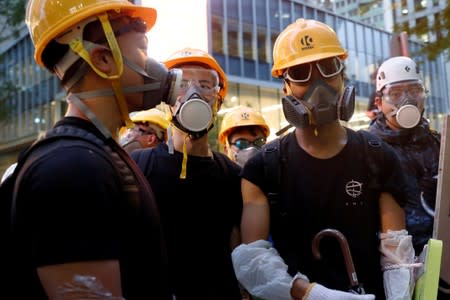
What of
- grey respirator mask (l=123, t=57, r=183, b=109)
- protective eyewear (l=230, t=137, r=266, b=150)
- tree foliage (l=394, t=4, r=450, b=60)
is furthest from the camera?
tree foliage (l=394, t=4, r=450, b=60)

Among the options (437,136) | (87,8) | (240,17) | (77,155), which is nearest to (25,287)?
(77,155)

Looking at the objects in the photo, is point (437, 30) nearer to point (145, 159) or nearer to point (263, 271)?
point (145, 159)

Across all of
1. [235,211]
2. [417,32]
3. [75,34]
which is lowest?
[235,211]

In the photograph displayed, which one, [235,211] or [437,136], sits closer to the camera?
[235,211]

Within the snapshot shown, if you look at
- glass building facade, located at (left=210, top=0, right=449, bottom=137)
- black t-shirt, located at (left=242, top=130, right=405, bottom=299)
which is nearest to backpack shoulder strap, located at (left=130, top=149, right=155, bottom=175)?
black t-shirt, located at (left=242, top=130, right=405, bottom=299)

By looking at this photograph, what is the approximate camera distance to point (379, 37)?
31.3 m

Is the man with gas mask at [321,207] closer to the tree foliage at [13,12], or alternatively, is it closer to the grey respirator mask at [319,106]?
the grey respirator mask at [319,106]

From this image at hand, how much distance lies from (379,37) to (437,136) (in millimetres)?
29323

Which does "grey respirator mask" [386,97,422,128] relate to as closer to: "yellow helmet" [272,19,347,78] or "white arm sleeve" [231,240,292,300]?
"yellow helmet" [272,19,347,78]

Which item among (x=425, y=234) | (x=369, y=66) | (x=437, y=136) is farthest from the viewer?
(x=369, y=66)

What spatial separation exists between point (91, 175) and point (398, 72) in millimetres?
3094

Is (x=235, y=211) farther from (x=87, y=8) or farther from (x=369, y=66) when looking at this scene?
(x=369, y=66)

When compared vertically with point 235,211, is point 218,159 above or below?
above

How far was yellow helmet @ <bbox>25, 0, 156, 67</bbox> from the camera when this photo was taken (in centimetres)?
179
